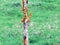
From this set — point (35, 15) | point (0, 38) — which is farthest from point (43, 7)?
point (0, 38)

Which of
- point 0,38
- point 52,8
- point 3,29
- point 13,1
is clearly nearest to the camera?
point 0,38

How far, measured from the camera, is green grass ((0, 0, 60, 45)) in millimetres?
9098

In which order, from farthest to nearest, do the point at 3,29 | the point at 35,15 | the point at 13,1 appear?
the point at 13,1, the point at 35,15, the point at 3,29

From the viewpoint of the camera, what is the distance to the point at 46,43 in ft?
28.6

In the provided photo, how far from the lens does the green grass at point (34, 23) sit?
9098mm

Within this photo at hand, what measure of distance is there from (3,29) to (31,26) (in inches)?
39.3

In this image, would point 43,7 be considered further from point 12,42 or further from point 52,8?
point 12,42

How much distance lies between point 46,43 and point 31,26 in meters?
1.96

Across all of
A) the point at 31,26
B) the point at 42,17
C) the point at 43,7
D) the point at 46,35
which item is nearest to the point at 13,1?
the point at 43,7

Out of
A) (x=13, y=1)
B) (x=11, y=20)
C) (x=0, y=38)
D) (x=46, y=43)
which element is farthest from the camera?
(x=13, y=1)

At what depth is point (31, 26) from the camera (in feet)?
34.7

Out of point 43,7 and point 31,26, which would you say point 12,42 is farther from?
point 43,7

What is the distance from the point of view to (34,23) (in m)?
11.1

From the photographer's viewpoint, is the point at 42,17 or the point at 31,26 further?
the point at 42,17
